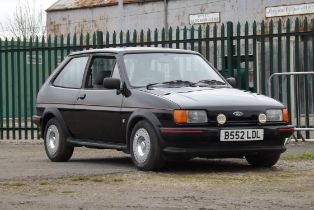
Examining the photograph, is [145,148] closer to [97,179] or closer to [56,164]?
[97,179]

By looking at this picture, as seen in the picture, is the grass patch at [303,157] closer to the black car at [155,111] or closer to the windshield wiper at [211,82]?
the black car at [155,111]

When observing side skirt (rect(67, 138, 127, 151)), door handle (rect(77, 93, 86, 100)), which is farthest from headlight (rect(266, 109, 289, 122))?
door handle (rect(77, 93, 86, 100))

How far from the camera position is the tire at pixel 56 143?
12.8m

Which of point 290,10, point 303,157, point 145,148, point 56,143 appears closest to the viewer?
point 145,148

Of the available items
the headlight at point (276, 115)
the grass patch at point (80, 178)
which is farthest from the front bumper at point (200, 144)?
the grass patch at point (80, 178)

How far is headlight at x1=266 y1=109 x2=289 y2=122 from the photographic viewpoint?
1088cm

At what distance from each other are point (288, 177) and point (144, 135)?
5.98 feet

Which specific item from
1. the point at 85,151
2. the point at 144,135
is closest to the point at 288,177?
the point at 144,135

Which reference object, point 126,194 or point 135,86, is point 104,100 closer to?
point 135,86

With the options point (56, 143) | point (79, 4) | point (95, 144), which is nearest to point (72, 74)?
point (56, 143)

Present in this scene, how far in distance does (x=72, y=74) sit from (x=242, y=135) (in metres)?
3.29

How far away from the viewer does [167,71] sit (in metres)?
11.9

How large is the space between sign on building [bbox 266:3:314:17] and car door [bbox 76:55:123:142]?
30422 mm

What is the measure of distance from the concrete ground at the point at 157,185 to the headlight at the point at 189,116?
620mm
